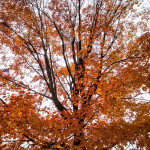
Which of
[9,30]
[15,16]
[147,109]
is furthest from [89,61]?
[9,30]

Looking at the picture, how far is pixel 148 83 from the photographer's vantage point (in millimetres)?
3908

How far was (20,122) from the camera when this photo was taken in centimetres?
281

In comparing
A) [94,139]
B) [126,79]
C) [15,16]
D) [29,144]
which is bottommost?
[94,139]

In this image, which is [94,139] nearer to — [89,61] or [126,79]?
[126,79]

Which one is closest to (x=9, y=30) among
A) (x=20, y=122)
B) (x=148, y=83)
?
(x=20, y=122)

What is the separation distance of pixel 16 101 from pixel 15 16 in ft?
17.6

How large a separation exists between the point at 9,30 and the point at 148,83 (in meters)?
8.35

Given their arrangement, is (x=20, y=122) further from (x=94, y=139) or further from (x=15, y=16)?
(x=15, y=16)

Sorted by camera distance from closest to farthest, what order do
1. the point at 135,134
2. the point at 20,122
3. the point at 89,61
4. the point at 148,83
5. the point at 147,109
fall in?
the point at 135,134 → the point at 20,122 → the point at 148,83 → the point at 147,109 → the point at 89,61

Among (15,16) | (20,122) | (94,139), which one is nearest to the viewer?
(20,122)

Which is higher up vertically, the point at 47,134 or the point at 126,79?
the point at 126,79

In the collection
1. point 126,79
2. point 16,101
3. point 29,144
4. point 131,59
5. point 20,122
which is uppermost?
point 131,59

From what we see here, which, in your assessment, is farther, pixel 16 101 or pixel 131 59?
pixel 131 59

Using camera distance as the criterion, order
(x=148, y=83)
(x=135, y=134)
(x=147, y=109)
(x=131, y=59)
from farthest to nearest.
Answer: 1. (x=131, y=59)
2. (x=147, y=109)
3. (x=148, y=83)
4. (x=135, y=134)
